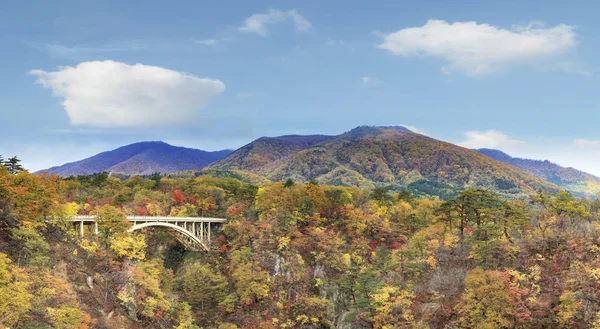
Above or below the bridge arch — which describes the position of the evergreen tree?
above

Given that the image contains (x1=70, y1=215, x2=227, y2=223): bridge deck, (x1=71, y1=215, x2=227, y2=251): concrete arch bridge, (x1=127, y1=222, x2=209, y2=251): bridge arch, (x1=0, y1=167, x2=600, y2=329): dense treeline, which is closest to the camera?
(x1=0, y1=167, x2=600, y2=329): dense treeline

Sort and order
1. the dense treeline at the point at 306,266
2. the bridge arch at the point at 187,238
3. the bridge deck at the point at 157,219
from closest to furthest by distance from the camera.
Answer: the dense treeline at the point at 306,266, the bridge deck at the point at 157,219, the bridge arch at the point at 187,238

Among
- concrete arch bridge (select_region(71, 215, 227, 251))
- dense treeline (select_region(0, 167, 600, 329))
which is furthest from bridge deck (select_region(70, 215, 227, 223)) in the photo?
dense treeline (select_region(0, 167, 600, 329))

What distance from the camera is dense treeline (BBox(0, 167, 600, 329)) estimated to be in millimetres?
35125

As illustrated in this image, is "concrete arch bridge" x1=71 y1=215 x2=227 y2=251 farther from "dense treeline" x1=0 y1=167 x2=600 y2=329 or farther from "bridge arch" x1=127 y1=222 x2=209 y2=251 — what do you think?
"dense treeline" x1=0 y1=167 x2=600 y2=329

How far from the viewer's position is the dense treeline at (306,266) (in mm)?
35125

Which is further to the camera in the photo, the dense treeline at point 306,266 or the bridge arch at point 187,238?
the bridge arch at point 187,238

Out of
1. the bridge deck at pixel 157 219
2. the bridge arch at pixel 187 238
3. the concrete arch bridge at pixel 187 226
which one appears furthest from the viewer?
the bridge arch at pixel 187 238

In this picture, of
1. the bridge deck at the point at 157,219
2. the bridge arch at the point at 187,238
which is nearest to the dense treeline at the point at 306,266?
the bridge deck at the point at 157,219

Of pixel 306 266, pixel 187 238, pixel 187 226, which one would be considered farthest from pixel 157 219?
pixel 306 266

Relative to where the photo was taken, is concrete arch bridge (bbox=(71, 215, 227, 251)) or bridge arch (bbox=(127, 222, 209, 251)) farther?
bridge arch (bbox=(127, 222, 209, 251))

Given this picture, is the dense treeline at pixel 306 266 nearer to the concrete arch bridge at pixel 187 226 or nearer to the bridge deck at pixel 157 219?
the bridge deck at pixel 157 219

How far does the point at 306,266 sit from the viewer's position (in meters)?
54.2

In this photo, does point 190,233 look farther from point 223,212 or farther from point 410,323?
point 410,323
